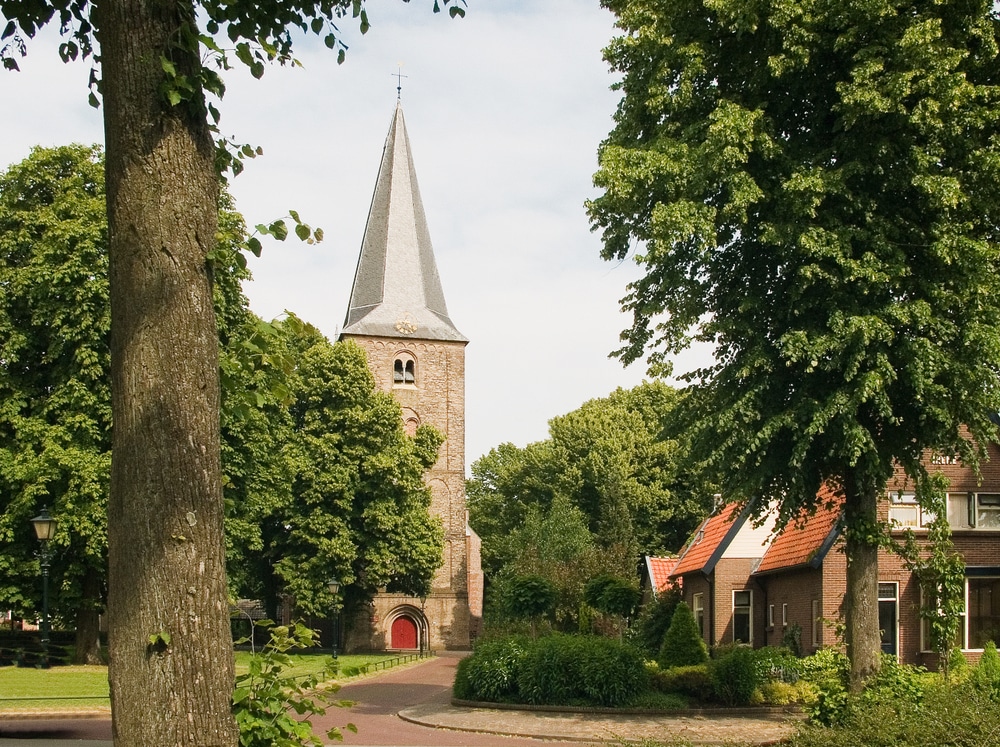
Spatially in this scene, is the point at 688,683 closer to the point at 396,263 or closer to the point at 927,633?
the point at 927,633

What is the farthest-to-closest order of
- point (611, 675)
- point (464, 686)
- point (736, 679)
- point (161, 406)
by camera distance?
1. point (464, 686)
2. point (736, 679)
3. point (611, 675)
4. point (161, 406)

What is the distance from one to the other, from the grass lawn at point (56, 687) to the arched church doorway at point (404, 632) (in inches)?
1118

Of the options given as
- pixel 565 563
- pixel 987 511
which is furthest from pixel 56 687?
pixel 565 563

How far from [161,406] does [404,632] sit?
181 ft

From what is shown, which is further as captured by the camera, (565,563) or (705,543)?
(565,563)

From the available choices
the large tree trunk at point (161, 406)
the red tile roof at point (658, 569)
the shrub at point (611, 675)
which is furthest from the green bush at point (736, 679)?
the large tree trunk at point (161, 406)

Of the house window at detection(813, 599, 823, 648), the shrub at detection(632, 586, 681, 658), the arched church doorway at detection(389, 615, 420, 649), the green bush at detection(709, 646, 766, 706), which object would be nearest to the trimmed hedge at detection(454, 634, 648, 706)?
the green bush at detection(709, 646, 766, 706)

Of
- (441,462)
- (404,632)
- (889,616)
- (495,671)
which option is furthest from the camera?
(441,462)

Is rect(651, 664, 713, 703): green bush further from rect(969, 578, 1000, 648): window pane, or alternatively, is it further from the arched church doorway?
the arched church doorway

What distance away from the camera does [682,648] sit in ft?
82.2

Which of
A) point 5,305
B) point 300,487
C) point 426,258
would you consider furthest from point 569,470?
point 5,305

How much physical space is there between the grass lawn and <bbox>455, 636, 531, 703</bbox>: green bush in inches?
78.5

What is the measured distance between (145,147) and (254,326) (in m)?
1.56

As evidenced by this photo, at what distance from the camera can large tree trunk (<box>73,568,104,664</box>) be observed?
30.5 metres
